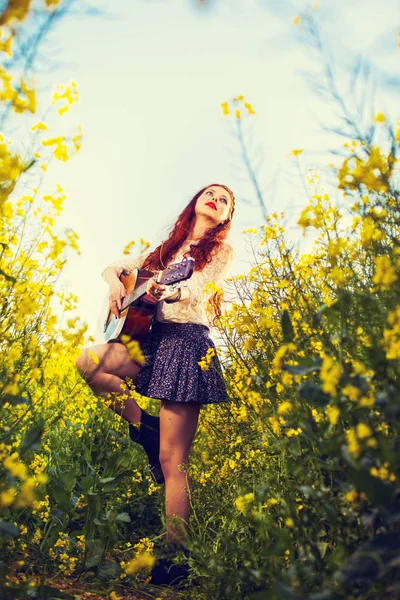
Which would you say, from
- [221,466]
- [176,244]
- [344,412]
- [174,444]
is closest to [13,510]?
[174,444]

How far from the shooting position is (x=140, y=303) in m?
3.09

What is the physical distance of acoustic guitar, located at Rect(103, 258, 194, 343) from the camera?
2924 mm

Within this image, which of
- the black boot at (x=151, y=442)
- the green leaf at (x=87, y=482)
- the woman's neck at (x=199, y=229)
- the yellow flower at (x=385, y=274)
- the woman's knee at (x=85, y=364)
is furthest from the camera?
the woman's neck at (x=199, y=229)

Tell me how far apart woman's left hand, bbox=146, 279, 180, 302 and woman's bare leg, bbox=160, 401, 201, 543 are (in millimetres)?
524

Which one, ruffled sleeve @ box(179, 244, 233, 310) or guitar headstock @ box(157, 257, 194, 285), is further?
ruffled sleeve @ box(179, 244, 233, 310)

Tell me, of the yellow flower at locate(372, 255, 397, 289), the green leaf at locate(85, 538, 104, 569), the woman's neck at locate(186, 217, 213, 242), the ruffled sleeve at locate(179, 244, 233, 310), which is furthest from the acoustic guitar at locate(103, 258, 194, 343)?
the yellow flower at locate(372, 255, 397, 289)

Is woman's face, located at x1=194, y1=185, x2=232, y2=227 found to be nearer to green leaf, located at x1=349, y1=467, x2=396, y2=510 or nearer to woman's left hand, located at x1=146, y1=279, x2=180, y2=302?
woman's left hand, located at x1=146, y1=279, x2=180, y2=302

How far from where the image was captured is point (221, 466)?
9.48 ft

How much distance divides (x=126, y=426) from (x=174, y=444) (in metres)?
0.85

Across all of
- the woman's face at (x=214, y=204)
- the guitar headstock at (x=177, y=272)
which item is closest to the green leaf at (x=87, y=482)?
the guitar headstock at (x=177, y=272)

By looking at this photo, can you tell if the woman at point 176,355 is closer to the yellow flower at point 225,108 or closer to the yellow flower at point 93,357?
the yellow flower at point 93,357

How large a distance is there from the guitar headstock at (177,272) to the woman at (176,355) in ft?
0.17

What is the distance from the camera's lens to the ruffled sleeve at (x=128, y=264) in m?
3.46

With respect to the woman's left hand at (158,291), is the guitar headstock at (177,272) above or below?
above
